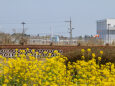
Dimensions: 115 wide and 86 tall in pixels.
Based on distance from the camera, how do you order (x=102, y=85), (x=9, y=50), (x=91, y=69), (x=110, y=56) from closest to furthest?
(x=102, y=85) → (x=91, y=69) → (x=110, y=56) → (x=9, y=50)

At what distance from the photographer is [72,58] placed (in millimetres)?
11812

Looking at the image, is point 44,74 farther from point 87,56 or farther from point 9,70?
point 87,56

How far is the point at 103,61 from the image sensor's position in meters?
11.4

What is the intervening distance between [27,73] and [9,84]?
526 millimetres

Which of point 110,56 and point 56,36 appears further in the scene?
point 56,36

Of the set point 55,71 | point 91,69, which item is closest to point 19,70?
point 55,71

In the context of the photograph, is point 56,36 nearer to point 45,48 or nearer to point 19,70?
point 45,48

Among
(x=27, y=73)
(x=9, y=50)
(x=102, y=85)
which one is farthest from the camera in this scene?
(x=9, y=50)

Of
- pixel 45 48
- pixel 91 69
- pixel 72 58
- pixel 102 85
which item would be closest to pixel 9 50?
pixel 45 48

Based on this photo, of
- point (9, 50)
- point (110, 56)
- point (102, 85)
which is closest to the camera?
point (102, 85)

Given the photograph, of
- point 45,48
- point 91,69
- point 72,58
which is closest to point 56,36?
point 45,48

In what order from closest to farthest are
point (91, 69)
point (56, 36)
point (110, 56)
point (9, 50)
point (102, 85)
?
point (102, 85) → point (91, 69) → point (110, 56) → point (9, 50) → point (56, 36)

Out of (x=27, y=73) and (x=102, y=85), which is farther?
(x=27, y=73)

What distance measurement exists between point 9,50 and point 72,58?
1626 cm
